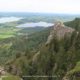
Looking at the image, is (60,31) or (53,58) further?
(60,31)

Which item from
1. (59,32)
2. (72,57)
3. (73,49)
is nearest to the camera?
(72,57)

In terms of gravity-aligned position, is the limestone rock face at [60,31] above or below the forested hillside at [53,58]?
above

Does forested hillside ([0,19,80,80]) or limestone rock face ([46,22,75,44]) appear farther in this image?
limestone rock face ([46,22,75,44])

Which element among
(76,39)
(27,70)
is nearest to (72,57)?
A: (76,39)

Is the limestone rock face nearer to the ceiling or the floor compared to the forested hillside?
nearer to the ceiling

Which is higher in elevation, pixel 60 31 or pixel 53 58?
pixel 60 31

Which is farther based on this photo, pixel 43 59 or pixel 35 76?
pixel 43 59

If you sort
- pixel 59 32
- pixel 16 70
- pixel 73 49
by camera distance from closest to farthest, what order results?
pixel 73 49 < pixel 16 70 < pixel 59 32

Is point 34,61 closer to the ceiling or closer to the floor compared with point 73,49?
closer to the floor

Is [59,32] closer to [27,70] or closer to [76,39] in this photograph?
[76,39]

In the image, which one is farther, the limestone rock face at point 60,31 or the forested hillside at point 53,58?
the limestone rock face at point 60,31
